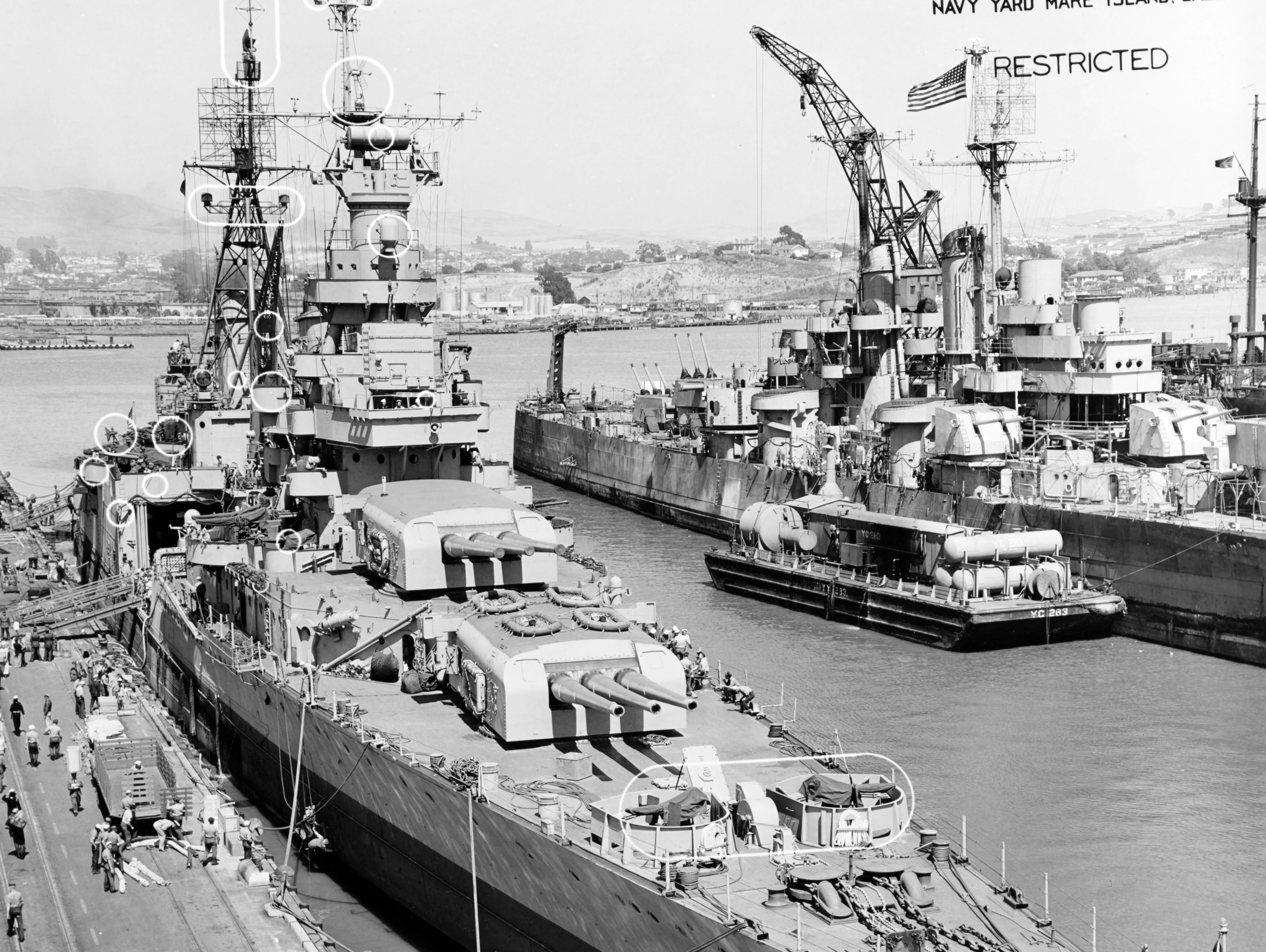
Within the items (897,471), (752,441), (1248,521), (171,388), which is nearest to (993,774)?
(1248,521)

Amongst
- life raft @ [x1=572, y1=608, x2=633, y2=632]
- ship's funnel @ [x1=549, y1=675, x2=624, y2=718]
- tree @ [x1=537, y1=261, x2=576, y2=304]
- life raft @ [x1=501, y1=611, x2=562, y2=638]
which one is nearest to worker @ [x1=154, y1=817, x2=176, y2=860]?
life raft @ [x1=501, y1=611, x2=562, y2=638]

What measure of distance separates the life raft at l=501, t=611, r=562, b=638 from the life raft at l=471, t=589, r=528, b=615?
0.33 m

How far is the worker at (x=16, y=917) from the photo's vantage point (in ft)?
50.1

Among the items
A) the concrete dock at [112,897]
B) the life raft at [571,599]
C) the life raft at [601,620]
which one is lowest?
the concrete dock at [112,897]

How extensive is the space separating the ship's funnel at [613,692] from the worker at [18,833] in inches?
272

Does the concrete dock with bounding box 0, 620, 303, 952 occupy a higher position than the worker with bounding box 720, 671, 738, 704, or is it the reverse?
the worker with bounding box 720, 671, 738, 704

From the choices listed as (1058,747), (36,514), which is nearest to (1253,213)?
(1058,747)

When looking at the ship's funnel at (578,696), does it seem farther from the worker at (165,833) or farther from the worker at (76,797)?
the worker at (76,797)

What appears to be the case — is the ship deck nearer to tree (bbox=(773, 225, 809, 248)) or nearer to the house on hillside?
the house on hillside

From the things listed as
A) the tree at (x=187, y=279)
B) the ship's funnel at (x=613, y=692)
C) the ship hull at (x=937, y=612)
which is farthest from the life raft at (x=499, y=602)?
the tree at (x=187, y=279)

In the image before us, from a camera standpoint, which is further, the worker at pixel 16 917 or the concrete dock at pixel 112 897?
the concrete dock at pixel 112 897

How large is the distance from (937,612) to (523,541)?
45.3ft

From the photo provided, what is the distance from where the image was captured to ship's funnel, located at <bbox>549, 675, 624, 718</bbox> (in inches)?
596

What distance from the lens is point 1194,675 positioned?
94.0ft
